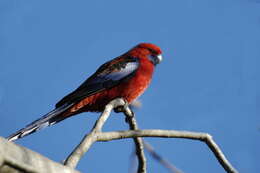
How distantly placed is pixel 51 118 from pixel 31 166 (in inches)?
136

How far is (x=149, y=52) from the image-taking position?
638 cm

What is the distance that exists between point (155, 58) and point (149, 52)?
0.13 meters

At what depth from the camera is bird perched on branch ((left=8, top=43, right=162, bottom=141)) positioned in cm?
512

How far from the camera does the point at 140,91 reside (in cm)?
549

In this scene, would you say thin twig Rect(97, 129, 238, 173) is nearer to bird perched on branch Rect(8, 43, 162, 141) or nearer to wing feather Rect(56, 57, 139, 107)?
bird perched on branch Rect(8, 43, 162, 141)

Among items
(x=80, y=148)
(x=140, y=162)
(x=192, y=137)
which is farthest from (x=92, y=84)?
(x=80, y=148)

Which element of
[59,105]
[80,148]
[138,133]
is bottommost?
[80,148]

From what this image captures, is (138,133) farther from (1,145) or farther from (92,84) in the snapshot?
(92,84)

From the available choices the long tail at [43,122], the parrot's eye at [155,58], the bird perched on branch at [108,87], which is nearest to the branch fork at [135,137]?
the long tail at [43,122]

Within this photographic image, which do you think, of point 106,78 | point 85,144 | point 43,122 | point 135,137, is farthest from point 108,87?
point 85,144

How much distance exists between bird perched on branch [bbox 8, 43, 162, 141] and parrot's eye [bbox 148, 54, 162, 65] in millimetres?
73

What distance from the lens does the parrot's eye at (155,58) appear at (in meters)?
6.22

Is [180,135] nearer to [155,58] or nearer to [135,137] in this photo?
[135,137]

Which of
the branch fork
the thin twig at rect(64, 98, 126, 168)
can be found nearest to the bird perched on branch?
the branch fork
